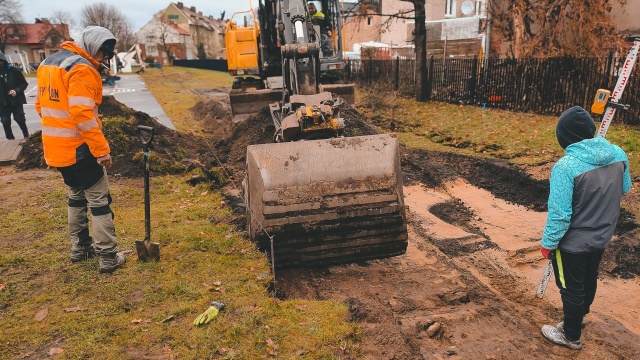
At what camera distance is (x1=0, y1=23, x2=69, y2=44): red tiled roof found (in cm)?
6912

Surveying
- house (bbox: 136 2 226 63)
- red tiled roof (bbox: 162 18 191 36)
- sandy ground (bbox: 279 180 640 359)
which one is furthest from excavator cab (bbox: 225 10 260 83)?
red tiled roof (bbox: 162 18 191 36)

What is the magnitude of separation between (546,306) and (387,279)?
1.53 metres

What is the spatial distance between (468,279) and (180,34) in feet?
252

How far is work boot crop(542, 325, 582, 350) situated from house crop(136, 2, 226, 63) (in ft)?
225

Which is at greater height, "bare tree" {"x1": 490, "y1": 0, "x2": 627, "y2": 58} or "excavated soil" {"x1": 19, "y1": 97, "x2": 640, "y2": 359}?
"bare tree" {"x1": 490, "y1": 0, "x2": 627, "y2": 58}

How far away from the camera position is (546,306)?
445 centimetres

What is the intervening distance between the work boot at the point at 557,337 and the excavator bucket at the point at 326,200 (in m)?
1.45

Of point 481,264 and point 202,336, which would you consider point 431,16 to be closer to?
point 481,264

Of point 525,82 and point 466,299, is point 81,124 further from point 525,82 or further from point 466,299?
point 525,82

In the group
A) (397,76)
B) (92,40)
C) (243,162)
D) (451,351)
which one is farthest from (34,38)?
(451,351)

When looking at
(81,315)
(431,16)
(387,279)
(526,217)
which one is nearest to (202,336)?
(81,315)

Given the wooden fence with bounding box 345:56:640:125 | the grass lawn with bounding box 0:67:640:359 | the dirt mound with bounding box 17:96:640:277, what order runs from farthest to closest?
1. the wooden fence with bounding box 345:56:640:125
2. the dirt mound with bounding box 17:96:640:277
3. the grass lawn with bounding box 0:67:640:359

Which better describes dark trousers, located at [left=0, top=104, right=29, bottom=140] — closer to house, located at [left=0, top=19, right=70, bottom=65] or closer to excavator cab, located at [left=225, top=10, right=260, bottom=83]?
excavator cab, located at [left=225, top=10, right=260, bottom=83]

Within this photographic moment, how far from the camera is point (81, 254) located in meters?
4.83
